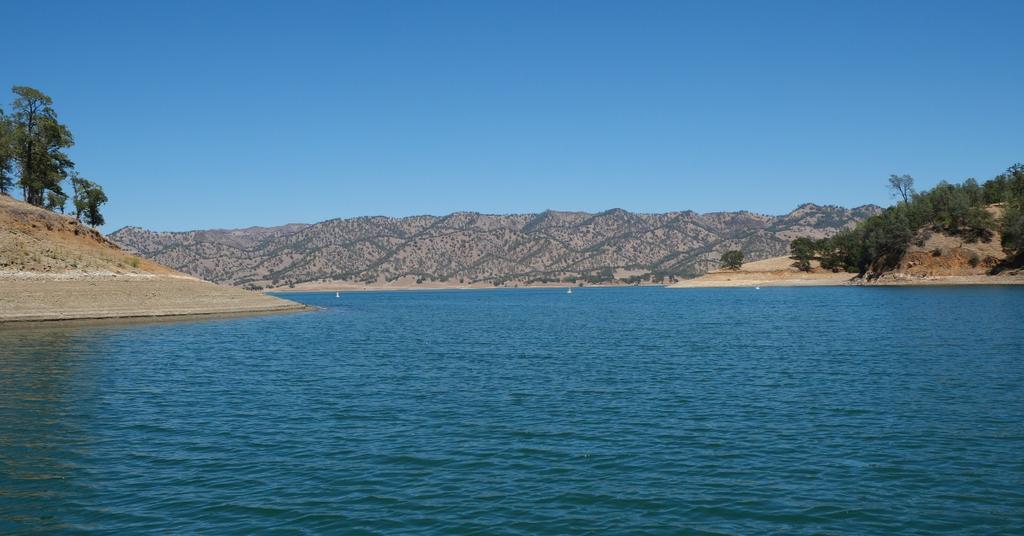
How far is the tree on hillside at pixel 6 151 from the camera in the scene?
102 m

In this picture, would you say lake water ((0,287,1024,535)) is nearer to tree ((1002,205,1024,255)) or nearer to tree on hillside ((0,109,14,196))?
tree on hillside ((0,109,14,196))

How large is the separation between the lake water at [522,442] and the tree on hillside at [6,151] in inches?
2903

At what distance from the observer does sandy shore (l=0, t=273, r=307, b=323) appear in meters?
73.5

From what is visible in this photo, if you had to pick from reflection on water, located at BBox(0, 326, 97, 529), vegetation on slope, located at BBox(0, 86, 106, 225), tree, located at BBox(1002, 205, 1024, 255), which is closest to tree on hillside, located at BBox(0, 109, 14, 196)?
vegetation on slope, located at BBox(0, 86, 106, 225)

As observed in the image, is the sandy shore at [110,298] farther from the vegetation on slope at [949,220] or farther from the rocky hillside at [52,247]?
the vegetation on slope at [949,220]

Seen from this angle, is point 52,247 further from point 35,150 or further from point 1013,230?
point 1013,230

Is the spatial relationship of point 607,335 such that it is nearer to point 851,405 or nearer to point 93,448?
point 851,405

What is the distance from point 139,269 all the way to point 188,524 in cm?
9529

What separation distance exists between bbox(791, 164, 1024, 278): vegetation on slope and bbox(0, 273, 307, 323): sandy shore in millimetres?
146272

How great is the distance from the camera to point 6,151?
102188mm

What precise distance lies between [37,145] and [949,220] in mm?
184651

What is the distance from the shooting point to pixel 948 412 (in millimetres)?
24875

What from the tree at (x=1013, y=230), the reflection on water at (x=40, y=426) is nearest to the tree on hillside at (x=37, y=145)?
the reflection on water at (x=40, y=426)

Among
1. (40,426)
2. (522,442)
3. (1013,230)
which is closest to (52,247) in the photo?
(40,426)
